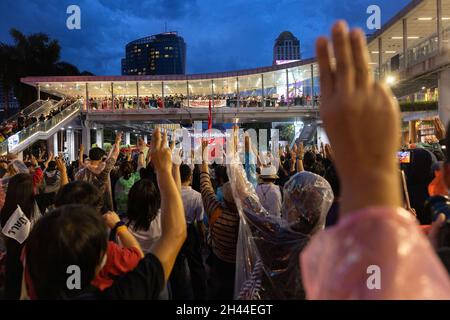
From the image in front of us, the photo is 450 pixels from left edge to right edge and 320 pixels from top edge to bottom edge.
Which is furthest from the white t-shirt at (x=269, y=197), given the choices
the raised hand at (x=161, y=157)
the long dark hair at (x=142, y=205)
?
the raised hand at (x=161, y=157)

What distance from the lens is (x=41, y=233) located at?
1583 mm

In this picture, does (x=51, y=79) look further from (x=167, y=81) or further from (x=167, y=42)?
(x=167, y=42)

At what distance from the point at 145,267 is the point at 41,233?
432 mm

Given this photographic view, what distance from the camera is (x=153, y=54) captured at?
136m

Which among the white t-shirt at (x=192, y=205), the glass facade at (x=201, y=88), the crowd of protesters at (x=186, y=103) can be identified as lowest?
the white t-shirt at (x=192, y=205)

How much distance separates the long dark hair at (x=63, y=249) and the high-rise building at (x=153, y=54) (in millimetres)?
125016

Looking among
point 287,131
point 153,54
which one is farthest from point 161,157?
point 153,54

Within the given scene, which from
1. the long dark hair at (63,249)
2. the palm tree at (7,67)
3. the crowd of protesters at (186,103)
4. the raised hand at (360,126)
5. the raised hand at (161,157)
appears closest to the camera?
the raised hand at (360,126)

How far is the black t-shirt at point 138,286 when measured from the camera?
155 centimetres

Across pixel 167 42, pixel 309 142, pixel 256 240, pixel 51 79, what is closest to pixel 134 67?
pixel 167 42

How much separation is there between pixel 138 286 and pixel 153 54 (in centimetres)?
14095

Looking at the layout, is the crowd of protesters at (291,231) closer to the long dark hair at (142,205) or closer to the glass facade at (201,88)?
the long dark hair at (142,205)

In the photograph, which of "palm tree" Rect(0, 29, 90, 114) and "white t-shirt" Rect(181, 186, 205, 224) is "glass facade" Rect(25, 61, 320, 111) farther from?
"white t-shirt" Rect(181, 186, 205, 224)

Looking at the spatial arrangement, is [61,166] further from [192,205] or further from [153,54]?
[153,54]
